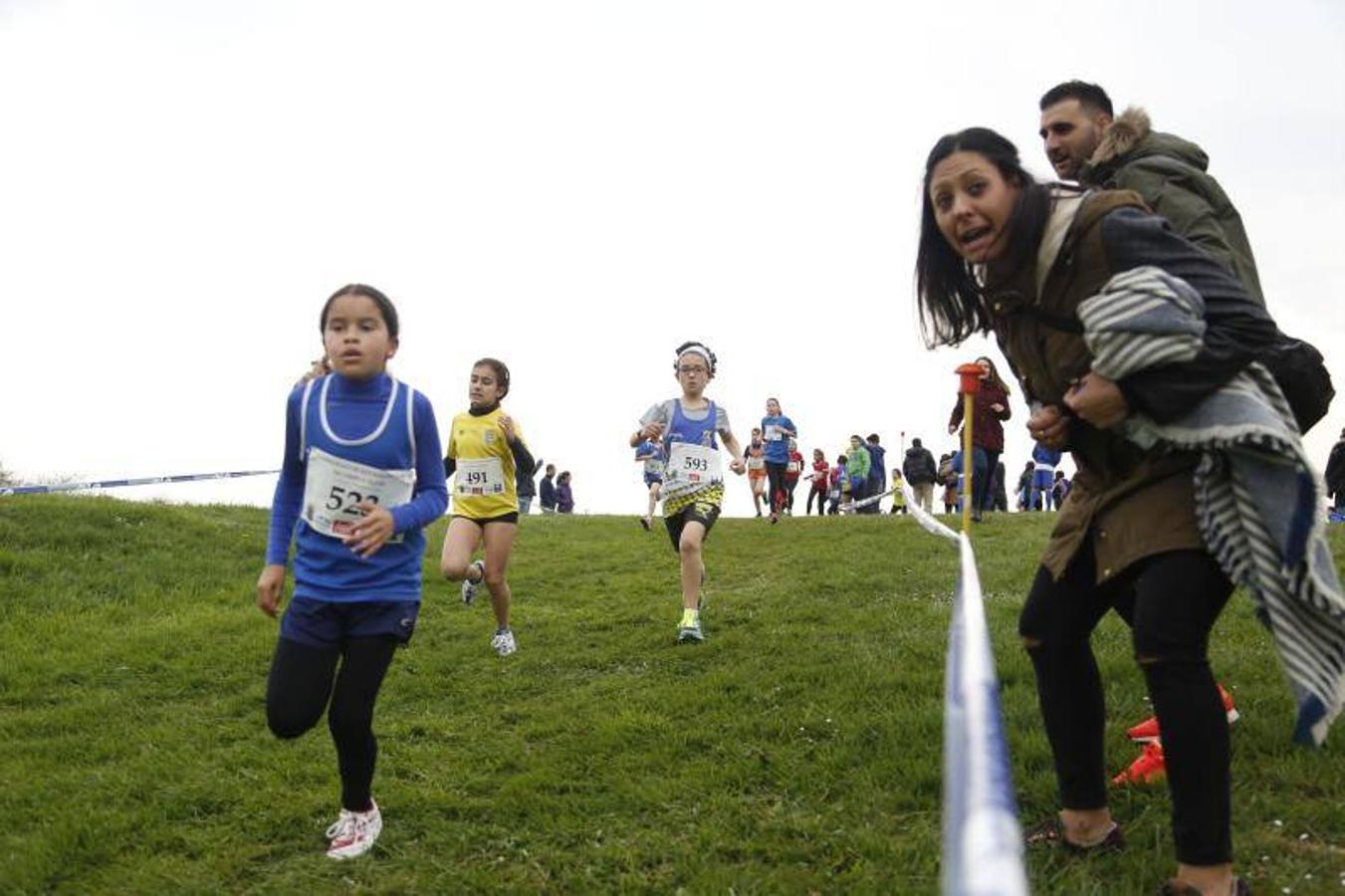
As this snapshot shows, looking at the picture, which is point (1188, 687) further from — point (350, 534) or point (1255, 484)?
point (350, 534)

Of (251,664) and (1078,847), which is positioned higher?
(1078,847)

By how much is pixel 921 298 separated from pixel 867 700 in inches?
106

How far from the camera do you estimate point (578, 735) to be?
16.9ft

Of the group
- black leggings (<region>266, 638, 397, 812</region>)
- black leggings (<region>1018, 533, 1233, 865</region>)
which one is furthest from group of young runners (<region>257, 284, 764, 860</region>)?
black leggings (<region>1018, 533, 1233, 865</region>)

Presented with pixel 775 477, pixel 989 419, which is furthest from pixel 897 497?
pixel 989 419

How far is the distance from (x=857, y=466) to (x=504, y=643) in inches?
600

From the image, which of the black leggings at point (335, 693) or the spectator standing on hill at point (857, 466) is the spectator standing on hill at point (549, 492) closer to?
the spectator standing on hill at point (857, 466)

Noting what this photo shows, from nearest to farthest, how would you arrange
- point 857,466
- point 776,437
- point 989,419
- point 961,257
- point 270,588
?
point 961,257
point 270,588
point 989,419
point 776,437
point 857,466

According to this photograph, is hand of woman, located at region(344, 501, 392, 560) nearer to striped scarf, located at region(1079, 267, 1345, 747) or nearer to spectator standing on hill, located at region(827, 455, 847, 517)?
striped scarf, located at region(1079, 267, 1345, 747)

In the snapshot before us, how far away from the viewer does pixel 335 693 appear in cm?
376

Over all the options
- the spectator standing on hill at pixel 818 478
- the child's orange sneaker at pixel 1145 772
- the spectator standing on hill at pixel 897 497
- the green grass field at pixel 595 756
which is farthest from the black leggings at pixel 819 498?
the child's orange sneaker at pixel 1145 772

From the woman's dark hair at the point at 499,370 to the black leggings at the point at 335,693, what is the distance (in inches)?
154

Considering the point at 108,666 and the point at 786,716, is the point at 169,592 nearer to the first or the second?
the point at 108,666

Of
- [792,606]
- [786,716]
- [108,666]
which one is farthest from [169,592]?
[786,716]
